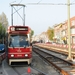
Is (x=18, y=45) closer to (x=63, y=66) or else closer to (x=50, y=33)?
(x=63, y=66)

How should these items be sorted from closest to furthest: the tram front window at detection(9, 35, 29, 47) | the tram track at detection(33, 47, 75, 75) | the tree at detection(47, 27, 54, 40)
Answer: the tram track at detection(33, 47, 75, 75) < the tram front window at detection(9, 35, 29, 47) < the tree at detection(47, 27, 54, 40)

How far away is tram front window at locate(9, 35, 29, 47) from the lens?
60.5 ft

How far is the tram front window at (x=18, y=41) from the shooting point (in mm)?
18453

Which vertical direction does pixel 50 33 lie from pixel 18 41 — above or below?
above

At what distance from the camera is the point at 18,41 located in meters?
18.4

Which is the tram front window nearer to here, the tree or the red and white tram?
the red and white tram

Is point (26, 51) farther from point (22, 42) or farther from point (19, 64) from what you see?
point (19, 64)

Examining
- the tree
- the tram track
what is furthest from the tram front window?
the tree

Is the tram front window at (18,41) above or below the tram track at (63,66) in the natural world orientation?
above

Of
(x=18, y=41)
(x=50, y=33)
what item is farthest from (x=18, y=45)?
(x=50, y=33)

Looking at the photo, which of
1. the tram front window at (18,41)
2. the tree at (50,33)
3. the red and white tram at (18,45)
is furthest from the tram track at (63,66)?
the tree at (50,33)

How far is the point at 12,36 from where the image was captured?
61.1 ft

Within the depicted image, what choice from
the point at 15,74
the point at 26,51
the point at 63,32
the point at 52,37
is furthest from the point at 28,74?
the point at 52,37

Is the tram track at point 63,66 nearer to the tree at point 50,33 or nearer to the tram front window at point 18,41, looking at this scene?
the tram front window at point 18,41
